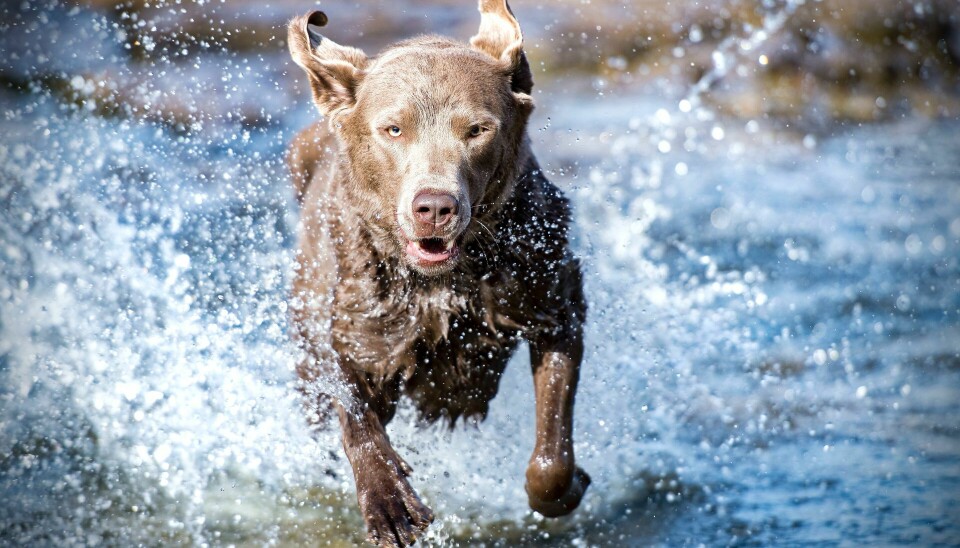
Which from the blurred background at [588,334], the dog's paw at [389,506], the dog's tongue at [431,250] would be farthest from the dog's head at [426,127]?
the blurred background at [588,334]

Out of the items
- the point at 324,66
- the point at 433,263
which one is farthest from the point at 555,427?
the point at 324,66

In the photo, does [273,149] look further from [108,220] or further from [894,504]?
[894,504]

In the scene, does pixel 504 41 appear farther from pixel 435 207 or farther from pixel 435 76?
pixel 435 207

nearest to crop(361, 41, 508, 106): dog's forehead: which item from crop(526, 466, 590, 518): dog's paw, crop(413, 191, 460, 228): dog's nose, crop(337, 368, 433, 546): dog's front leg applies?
crop(413, 191, 460, 228): dog's nose

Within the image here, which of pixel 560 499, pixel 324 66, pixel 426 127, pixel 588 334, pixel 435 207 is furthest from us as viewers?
pixel 588 334

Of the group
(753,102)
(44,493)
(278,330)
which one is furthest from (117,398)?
(753,102)

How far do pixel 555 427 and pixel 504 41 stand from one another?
1596 millimetres

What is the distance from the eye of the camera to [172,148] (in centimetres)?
936

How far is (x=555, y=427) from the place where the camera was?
14.2ft

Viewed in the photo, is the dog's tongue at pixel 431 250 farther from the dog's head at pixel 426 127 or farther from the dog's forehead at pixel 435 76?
the dog's forehead at pixel 435 76

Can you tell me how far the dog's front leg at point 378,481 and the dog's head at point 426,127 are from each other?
0.66m

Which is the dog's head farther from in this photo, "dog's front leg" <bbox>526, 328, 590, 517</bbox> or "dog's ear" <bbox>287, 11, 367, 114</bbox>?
"dog's front leg" <bbox>526, 328, 590, 517</bbox>

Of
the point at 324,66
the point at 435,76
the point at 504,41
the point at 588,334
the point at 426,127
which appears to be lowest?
the point at 588,334

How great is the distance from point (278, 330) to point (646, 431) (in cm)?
208
